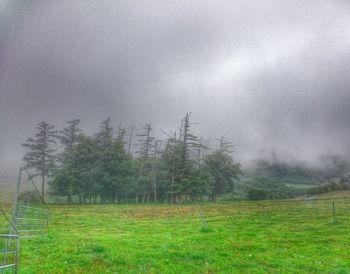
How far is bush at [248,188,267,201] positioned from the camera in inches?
3885

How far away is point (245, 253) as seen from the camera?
21.8 meters

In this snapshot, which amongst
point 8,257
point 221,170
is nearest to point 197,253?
point 8,257

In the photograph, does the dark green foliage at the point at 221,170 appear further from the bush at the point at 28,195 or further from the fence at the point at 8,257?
the fence at the point at 8,257

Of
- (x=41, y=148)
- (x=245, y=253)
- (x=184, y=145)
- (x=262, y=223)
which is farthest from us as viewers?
(x=184, y=145)

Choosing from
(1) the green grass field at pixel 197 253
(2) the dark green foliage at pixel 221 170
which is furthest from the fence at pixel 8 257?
(2) the dark green foliage at pixel 221 170

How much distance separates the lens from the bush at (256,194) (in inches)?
3885

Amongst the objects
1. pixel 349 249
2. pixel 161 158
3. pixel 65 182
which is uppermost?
pixel 161 158

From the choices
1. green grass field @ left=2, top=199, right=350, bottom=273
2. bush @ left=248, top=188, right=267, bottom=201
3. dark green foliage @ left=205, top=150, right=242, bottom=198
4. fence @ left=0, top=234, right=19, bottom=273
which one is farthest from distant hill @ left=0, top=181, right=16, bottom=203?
dark green foliage @ left=205, top=150, right=242, bottom=198

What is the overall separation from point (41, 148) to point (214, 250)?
84.2 metres

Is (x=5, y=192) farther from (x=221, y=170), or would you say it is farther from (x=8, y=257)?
(x=221, y=170)

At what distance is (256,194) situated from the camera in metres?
99.1

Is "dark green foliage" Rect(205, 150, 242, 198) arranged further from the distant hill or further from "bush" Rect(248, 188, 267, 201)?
the distant hill

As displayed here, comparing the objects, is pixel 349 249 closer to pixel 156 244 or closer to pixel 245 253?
pixel 245 253

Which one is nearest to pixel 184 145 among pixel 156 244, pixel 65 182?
pixel 65 182
